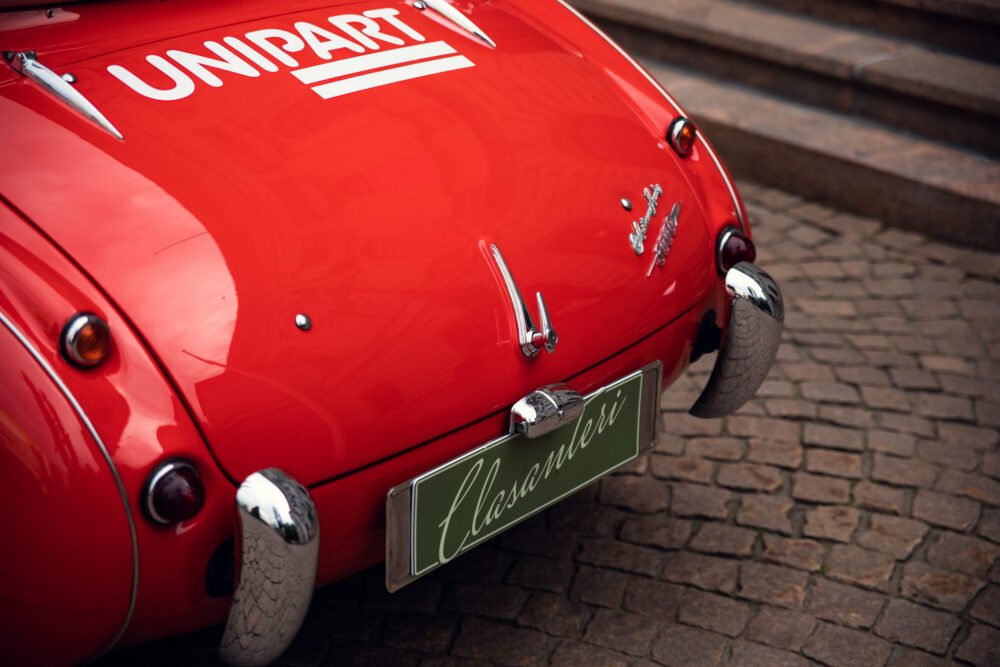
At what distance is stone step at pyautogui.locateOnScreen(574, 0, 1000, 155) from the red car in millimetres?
2495

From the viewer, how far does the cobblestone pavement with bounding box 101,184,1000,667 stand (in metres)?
2.64

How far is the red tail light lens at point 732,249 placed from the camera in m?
2.70

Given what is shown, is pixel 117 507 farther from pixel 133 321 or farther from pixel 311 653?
pixel 311 653

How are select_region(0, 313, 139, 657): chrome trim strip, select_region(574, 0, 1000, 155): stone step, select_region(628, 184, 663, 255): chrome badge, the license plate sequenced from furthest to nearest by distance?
select_region(574, 0, 1000, 155): stone step < select_region(628, 184, 663, 255): chrome badge < the license plate < select_region(0, 313, 139, 657): chrome trim strip

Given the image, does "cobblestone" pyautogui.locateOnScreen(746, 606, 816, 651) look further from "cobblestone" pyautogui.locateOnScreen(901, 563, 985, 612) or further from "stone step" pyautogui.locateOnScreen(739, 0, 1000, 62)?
"stone step" pyautogui.locateOnScreen(739, 0, 1000, 62)

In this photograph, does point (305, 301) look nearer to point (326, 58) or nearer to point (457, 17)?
point (326, 58)

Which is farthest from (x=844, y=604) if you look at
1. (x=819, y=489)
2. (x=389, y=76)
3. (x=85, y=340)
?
(x=85, y=340)

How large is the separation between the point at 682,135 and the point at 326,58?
2.90 feet

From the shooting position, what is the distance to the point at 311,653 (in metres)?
2.62

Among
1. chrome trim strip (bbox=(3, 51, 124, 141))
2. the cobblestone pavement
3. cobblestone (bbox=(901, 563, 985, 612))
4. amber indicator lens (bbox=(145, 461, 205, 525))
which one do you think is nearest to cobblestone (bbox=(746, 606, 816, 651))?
the cobblestone pavement

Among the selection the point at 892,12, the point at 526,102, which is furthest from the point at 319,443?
the point at 892,12

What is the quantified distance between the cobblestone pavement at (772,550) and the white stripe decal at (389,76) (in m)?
1.19

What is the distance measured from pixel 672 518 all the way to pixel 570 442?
0.82 metres

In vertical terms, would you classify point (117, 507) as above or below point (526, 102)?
below
